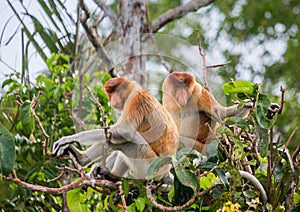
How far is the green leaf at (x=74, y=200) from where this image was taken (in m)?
2.29

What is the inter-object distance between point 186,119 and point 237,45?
647 cm

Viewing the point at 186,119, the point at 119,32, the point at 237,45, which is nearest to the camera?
the point at 186,119

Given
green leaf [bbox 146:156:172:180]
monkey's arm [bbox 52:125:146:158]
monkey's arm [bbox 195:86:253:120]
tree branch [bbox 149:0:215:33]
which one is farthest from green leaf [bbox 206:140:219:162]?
tree branch [bbox 149:0:215:33]

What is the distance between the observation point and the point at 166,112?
265 centimetres

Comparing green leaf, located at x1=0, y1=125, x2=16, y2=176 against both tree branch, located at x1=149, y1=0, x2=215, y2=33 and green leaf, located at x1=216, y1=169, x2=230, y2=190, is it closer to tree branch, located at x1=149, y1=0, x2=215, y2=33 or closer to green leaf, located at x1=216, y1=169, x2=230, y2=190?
green leaf, located at x1=216, y1=169, x2=230, y2=190

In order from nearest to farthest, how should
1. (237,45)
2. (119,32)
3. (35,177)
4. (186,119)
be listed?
(186,119)
(35,177)
(119,32)
(237,45)

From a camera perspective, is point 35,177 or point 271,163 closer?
point 271,163

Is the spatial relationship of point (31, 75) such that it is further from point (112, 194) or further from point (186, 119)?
point (112, 194)

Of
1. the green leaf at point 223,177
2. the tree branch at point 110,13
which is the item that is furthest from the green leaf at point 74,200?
the tree branch at point 110,13

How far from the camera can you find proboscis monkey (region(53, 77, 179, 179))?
2.52 m

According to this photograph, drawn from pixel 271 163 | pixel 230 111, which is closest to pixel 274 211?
pixel 271 163

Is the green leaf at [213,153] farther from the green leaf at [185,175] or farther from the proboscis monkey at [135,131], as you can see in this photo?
the proboscis monkey at [135,131]

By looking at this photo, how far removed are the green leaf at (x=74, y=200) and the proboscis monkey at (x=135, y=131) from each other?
0.64 ft

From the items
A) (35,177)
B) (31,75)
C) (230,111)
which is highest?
(31,75)
